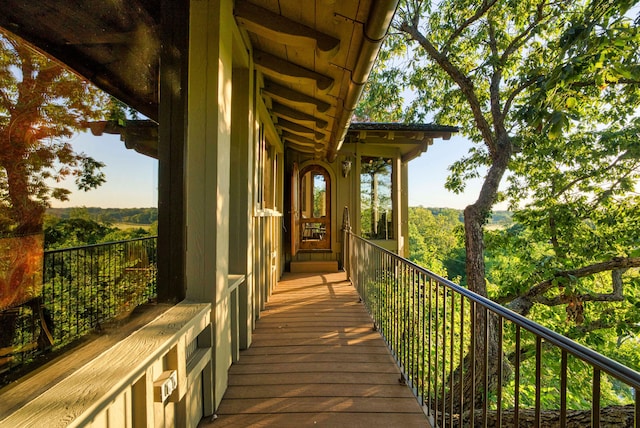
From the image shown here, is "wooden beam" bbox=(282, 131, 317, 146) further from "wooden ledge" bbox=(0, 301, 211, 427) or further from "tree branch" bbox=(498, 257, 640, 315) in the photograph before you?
"tree branch" bbox=(498, 257, 640, 315)

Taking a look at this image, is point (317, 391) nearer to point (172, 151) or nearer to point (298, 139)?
point (172, 151)

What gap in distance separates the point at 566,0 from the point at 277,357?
24.6 feet

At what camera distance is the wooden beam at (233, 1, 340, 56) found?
201cm

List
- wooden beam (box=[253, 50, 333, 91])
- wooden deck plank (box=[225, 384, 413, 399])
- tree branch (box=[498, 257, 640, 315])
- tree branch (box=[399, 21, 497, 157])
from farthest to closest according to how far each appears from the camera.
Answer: tree branch (box=[399, 21, 497, 157]) < tree branch (box=[498, 257, 640, 315]) < wooden beam (box=[253, 50, 333, 91]) < wooden deck plank (box=[225, 384, 413, 399])

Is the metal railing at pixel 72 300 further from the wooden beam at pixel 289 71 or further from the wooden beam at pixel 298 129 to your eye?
the wooden beam at pixel 298 129

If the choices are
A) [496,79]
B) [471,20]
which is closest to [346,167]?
[471,20]

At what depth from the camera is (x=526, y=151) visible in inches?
263

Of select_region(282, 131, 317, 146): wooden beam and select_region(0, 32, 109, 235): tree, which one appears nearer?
select_region(0, 32, 109, 235): tree

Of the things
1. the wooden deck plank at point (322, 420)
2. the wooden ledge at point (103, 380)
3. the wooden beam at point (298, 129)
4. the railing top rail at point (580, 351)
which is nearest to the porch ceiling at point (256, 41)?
the wooden ledge at point (103, 380)

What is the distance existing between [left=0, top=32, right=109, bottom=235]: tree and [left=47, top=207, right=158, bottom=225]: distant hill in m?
0.04

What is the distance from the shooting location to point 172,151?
1.65m

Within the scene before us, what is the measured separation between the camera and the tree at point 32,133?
778 millimetres

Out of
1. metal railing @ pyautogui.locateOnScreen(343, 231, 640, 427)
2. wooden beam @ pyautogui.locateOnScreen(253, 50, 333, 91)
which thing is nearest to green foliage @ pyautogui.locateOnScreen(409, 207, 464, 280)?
metal railing @ pyautogui.locateOnScreen(343, 231, 640, 427)

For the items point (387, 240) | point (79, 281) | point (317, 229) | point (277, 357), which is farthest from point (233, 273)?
point (387, 240)
